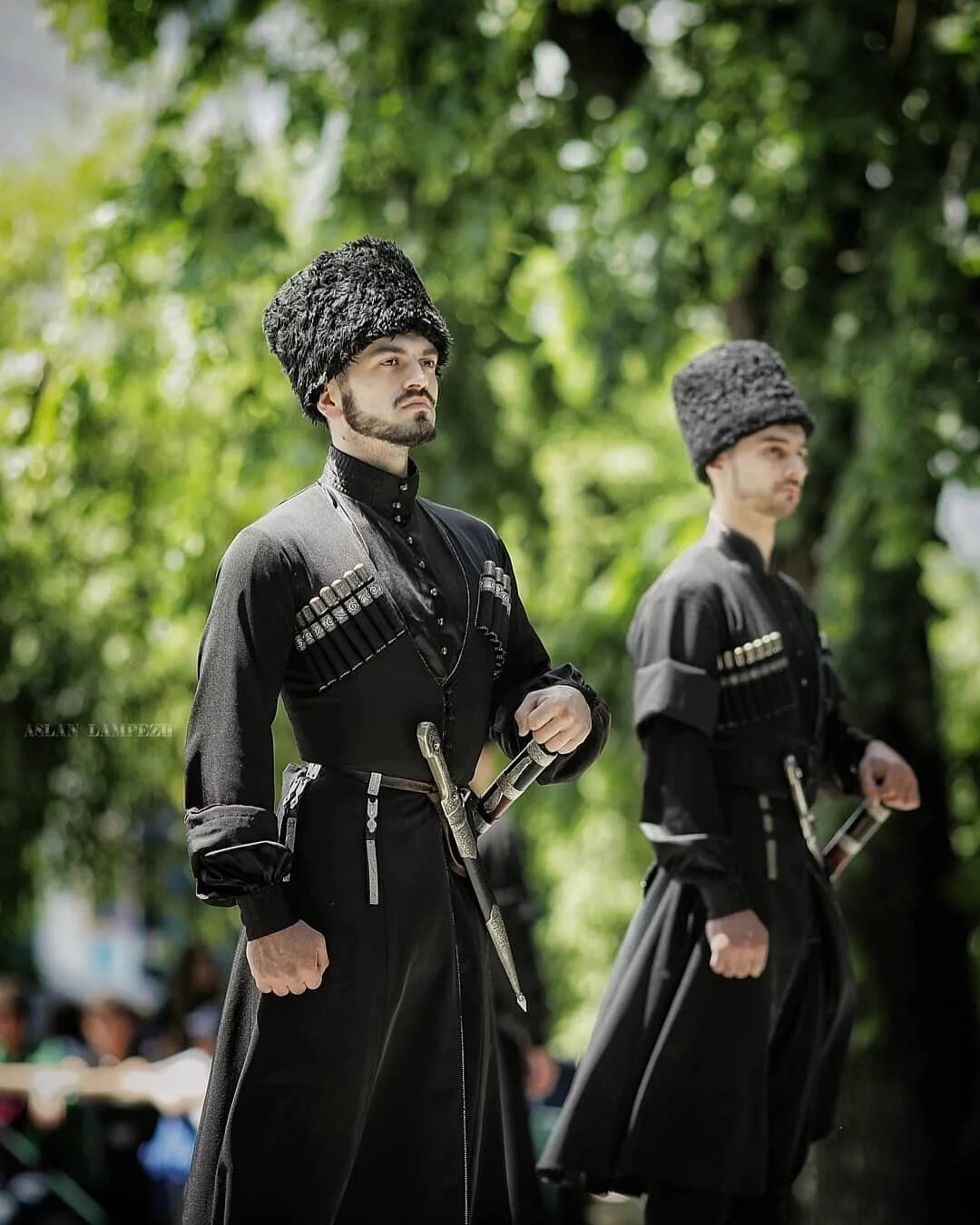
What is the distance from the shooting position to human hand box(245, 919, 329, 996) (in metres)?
2.67

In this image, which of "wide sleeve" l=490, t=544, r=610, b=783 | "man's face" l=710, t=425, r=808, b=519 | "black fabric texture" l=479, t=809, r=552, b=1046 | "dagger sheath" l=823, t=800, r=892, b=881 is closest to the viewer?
"wide sleeve" l=490, t=544, r=610, b=783

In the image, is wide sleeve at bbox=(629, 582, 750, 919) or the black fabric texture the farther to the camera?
the black fabric texture

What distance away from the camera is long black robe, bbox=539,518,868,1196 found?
3.67 meters

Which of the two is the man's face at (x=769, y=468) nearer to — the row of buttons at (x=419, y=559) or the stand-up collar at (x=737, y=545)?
the stand-up collar at (x=737, y=545)

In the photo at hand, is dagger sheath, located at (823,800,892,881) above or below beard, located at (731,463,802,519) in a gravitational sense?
below

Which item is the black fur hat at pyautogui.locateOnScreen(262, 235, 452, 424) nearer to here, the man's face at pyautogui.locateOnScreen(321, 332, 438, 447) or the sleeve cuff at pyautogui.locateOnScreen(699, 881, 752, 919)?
the man's face at pyautogui.locateOnScreen(321, 332, 438, 447)

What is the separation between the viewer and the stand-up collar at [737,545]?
3931 mm

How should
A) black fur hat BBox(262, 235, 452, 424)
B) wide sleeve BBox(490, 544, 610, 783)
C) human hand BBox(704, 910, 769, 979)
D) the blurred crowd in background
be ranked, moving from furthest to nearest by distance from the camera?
the blurred crowd in background → human hand BBox(704, 910, 769, 979) → wide sleeve BBox(490, 544, 610, 783) → black fur hat BBox(262, 235, 452, 424)

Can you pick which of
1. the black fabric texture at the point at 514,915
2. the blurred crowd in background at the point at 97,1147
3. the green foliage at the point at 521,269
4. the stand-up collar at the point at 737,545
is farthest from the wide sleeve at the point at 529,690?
the blurred crowd in background at the point at 97,1147

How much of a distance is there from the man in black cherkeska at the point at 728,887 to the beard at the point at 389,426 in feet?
3.33

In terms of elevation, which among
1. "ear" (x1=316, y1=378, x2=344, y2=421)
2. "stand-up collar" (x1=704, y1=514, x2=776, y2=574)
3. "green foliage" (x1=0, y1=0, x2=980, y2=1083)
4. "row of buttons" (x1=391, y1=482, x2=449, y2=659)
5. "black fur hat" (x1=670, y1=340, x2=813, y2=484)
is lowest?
"row of buttons" (x1=391, y1=482, x2=449, y2=659)

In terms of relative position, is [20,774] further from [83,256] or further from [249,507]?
[83,256]

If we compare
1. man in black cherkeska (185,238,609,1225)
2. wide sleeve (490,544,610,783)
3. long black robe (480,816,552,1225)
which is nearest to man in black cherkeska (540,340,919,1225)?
wide sleeve (490,544,610,783)

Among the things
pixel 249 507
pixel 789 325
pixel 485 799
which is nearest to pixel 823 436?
pixel 789 325
